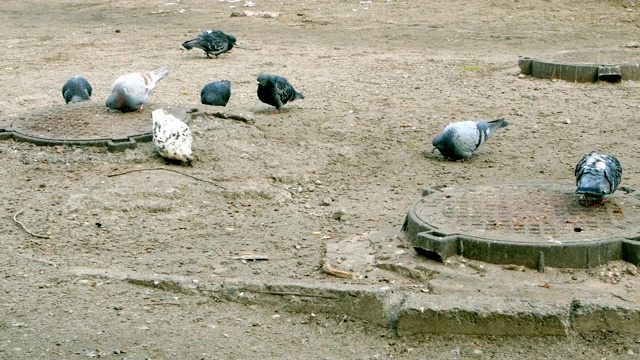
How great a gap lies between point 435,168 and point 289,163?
3.17ft

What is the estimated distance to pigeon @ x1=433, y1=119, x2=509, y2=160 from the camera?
624cm

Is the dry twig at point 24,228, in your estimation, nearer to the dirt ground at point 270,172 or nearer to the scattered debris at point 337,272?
the dirt ground at point 270,172

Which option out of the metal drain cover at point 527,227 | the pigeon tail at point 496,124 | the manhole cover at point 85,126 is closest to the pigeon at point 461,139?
the pigeon tail at point 496,124

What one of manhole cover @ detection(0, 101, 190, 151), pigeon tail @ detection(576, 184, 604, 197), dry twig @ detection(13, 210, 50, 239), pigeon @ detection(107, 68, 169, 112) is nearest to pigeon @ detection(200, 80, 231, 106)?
manhole cover @ detection(0, 101, 190, 151)

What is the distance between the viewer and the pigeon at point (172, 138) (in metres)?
5.84

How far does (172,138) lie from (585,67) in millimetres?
4172

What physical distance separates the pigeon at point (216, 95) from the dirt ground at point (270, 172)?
0.80 feet

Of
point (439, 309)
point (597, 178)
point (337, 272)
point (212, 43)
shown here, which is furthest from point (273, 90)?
point (439, 309)

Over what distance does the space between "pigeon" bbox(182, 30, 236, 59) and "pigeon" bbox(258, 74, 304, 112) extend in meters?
2.66

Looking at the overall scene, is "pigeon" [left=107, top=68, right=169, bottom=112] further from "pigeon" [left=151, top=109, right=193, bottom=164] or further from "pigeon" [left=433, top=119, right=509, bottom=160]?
"pigeon" [left=433, top=119, right=509, bottom=160]

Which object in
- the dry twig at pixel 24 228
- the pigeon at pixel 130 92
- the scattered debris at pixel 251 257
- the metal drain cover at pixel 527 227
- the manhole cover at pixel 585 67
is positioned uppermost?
the pigeon at pixel 130 92

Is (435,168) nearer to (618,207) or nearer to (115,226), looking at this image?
(618,207)

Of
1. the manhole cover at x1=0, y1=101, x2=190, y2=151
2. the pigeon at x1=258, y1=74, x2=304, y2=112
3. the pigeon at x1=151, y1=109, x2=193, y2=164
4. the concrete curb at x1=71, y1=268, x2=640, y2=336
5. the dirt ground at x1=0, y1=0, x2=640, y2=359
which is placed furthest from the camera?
the pigeon at x1=258, y1=74, x2=304, y2=112

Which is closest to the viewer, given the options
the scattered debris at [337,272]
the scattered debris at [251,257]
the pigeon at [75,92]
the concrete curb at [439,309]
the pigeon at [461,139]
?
the concrete curb at [439,309]
